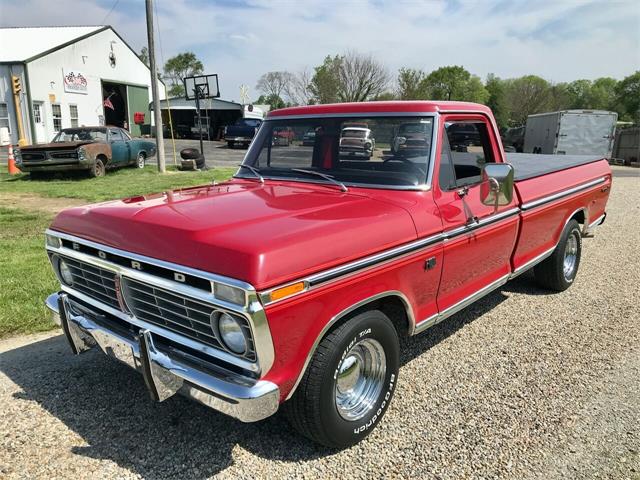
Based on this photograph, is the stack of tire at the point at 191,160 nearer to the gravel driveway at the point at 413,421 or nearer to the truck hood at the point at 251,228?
the gravel driveway at the point at 413,421

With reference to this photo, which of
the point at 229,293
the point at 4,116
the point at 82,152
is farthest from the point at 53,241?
the point at 4,116

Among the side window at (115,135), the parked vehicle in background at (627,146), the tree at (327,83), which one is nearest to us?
the side window at (115,135)

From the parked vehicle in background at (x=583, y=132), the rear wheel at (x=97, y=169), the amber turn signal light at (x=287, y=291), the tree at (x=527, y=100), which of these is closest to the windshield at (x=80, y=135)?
the rear wheel at (x=97, y=169)

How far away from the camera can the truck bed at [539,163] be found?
4.75 meters

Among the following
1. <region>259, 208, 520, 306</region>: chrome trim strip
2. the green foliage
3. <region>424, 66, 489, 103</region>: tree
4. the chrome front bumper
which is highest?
<region>424, 66, 489, 103</region>: tree

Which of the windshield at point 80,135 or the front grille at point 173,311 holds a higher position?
the windshield at point 80,135

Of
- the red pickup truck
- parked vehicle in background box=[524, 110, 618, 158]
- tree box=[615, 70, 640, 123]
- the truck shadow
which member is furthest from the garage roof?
tree box=[615, 70, 640, 123]

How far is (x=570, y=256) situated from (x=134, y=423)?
4.84 meters

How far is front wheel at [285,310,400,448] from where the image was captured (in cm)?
253

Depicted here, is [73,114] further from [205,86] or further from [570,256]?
[570,256]

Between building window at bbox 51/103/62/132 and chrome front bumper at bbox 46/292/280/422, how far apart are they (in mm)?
29195

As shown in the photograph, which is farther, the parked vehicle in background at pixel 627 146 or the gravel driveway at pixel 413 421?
the parked vehicle in background at pixel 627 146

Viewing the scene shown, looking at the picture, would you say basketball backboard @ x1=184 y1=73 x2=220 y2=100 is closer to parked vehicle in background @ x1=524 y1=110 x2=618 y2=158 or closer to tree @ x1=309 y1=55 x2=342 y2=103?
parked vehicle in background @ x1=524 y1=110 x2=618 y2=158

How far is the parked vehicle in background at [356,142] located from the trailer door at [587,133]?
22362 mm
